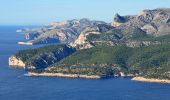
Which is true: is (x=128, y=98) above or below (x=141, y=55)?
below

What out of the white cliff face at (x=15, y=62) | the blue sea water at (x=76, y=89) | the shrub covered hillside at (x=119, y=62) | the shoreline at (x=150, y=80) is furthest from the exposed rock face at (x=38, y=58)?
the shoreline at (x=150, y=80)

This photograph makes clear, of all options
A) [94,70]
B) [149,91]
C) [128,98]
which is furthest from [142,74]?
[128,98]

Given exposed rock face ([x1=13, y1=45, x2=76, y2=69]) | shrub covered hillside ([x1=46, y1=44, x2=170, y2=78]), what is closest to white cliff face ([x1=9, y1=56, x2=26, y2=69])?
exposed rock face ([x1=13, y1=45, x2=76, y2=69])

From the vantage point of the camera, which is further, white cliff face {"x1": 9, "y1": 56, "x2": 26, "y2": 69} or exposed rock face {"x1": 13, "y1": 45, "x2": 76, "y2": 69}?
white cliff face {"x1": 9, "y1": 56, "x2": 26, "y2": 69}

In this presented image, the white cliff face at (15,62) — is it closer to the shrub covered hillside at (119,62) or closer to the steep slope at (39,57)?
the steep slope at (39,57)

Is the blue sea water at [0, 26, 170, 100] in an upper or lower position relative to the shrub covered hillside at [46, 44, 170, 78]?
lower

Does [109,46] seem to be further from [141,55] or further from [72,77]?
[72,77]

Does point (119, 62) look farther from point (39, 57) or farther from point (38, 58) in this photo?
point (39, 57)

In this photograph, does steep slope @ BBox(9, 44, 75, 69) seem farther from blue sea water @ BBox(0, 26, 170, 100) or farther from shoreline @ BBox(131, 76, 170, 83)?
shoreline @ BBox(131, 76, 170, 83)

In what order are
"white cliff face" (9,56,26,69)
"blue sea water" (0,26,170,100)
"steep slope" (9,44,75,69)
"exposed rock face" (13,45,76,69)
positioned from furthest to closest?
"white cliff face" (9,56,26,69)
"exposed rock face" (13,45,76,69)
"steep slope" (9,44,75,69)
"blue sea water" (0,26,170,100)
